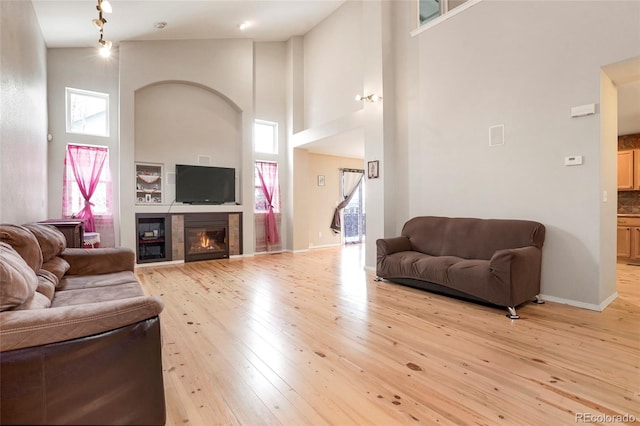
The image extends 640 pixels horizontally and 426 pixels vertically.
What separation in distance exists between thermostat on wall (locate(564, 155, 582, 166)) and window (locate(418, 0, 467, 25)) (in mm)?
2779

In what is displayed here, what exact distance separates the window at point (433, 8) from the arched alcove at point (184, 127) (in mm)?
4041

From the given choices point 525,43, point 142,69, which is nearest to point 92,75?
point 142,69

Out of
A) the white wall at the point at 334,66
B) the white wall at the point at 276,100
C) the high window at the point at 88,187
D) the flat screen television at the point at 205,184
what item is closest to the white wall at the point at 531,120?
the white wall at the point at 334,66

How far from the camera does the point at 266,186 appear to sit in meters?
7.58

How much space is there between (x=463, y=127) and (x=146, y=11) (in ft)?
16.5

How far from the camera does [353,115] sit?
19.2ft

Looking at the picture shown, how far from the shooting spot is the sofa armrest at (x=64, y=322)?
113 cm

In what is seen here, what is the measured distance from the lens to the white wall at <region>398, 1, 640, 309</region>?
10.8 ft

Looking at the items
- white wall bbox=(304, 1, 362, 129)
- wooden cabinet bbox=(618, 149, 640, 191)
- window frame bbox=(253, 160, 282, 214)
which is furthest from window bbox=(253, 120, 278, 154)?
wooden cabinet bbox=(618, 149, 640, 191)

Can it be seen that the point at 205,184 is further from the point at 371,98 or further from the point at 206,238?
the point at 371,98

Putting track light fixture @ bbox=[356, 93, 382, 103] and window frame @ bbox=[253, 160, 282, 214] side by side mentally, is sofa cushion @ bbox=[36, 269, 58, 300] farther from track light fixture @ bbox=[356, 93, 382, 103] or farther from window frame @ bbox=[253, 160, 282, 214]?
window frame @ bbox=[253, 160, 282, 214]

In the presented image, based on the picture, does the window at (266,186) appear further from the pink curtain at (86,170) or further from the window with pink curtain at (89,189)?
the pink curtain at (86,170)

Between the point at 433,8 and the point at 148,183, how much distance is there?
577 centimetres

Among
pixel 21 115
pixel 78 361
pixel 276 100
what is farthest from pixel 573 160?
pixel 276 100
